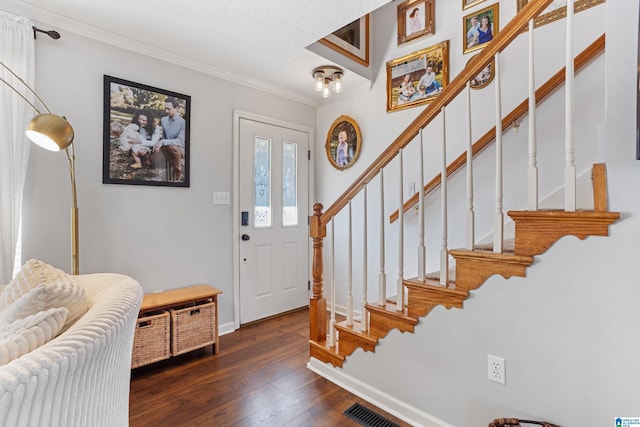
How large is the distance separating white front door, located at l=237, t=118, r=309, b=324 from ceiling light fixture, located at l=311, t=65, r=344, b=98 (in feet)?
2.24

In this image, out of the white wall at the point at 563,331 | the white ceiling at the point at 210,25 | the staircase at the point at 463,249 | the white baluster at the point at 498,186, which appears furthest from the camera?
the white ceiling at the point at 210,25

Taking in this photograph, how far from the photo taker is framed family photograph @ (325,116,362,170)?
3.18 meters

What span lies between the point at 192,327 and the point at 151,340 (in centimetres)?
28

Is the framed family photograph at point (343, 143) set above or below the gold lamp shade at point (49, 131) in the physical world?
above

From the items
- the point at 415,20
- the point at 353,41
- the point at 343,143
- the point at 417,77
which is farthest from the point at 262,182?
the point at 415,20

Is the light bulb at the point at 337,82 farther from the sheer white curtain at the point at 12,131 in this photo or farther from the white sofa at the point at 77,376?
the white sofa at the point at 77,376

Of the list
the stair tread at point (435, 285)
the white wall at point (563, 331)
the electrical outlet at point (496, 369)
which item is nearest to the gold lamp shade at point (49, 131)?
the stair tread at point (435, 285)

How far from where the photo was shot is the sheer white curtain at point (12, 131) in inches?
69.7

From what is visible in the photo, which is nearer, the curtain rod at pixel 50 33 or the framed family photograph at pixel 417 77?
the curtain rod at pixel 50 33

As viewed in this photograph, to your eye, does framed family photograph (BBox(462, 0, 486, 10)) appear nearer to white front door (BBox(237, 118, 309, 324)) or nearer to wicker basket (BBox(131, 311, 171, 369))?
white front door (BBox(237, 118, 309, 324))

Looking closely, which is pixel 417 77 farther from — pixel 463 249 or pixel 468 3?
pixel 463 249

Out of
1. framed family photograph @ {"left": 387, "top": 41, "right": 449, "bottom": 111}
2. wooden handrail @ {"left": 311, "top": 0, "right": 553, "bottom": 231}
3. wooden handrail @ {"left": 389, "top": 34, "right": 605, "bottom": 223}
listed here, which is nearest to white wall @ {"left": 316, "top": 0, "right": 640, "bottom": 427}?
wooden handrail @ {"left": 311, "top": 0, "right": 553, "bottom": 231}

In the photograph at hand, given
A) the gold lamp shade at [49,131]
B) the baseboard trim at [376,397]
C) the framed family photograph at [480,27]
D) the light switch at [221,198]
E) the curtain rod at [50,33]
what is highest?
the framed family photograph at [480,27]

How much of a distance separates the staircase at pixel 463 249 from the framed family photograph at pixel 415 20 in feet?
3.98
